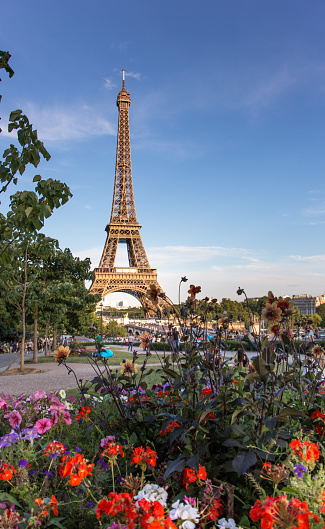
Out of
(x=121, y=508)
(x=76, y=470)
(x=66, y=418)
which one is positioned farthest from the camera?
(x=66, y=418)

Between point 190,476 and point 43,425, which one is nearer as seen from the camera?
point 190,476

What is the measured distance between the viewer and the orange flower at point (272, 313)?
295 cm

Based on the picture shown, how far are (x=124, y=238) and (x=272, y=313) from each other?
4845 centimetres

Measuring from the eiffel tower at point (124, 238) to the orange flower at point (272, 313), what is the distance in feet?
128

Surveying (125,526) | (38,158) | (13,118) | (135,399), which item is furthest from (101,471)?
(13,118)

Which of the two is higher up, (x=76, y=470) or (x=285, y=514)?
(x=285, y=514)

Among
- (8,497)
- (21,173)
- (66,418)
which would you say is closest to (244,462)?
(8,497)

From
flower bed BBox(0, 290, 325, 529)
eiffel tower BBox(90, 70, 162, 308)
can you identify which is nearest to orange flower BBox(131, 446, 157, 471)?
flower bed BBox(0, 290, 325, 529)

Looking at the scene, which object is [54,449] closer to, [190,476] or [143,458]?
[143,458]

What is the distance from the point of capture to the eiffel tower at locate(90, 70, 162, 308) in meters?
46.4

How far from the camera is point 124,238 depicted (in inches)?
2007

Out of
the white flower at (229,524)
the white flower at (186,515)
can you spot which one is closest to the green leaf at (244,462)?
the white flower at (229,524)

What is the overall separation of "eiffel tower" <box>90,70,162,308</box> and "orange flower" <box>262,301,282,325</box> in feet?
128

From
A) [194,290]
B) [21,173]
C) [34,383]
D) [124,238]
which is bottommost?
[34,383]
